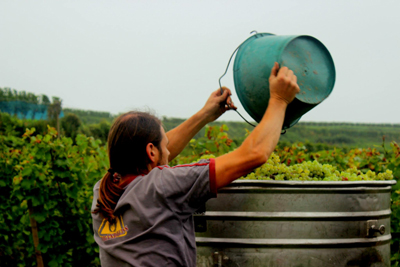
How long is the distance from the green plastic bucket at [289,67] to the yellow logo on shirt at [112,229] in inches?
Result: 37.4

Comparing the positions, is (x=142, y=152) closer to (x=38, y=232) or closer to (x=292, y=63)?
(x=292, y=63)

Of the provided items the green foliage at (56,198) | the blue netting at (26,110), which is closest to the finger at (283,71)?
the green foliage at (56,198)

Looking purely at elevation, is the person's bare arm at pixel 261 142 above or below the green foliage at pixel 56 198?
above

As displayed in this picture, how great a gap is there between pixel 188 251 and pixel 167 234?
0.16 meters

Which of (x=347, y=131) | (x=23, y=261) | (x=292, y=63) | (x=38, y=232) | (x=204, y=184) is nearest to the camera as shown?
(x=204, y=184)

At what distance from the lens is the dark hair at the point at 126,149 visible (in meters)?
1.72

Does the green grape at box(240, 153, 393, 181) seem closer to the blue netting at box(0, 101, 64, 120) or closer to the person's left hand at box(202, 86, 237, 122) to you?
the person's left hand at box(202, 86, 237, 122)

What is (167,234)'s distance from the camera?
160cm

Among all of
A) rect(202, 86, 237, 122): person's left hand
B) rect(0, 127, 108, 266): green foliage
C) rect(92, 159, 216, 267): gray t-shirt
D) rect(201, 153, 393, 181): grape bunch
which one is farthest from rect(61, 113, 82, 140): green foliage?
rect(92, 159, 216, 267): gray t-shirt

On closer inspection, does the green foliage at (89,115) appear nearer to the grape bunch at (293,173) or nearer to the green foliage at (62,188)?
the green foliage at (62,188)

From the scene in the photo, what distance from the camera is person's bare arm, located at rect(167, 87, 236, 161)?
7.72 ft

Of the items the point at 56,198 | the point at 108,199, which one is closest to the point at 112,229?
the point at 108,199

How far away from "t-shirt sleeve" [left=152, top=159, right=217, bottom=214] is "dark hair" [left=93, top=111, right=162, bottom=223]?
8.3 inches

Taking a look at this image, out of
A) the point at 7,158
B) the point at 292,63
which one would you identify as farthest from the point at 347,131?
the point at 292,63
